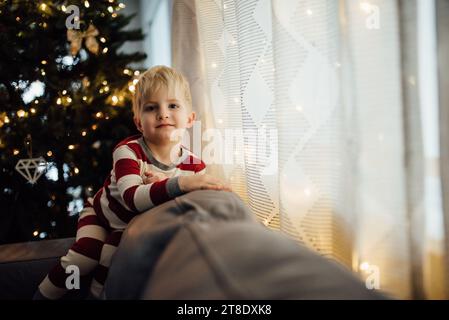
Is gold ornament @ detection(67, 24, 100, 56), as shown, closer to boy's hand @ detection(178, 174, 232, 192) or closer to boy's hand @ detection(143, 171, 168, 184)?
boy's hand @ detection(143, 171, 168, 184)

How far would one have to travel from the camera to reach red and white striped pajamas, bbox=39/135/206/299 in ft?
2.98

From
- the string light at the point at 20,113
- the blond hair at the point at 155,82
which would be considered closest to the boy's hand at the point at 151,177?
the blond hair at the point at 155,82

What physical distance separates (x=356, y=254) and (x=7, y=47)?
1.82 m

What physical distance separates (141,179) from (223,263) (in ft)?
2.23

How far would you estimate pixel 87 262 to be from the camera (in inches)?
41.3

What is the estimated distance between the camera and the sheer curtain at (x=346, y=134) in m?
0.72

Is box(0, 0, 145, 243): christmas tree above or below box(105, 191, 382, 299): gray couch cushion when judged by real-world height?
above

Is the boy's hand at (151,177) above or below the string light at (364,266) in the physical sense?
above

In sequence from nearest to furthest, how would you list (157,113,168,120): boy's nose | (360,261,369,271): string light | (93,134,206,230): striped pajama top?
1. (360,261,369,271): string light
2. (93,134,206,230): striped pajama top
3. (157,113,168,120): boy's nose

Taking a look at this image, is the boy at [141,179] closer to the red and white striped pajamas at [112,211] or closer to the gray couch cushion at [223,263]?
the red and white striped pajamas at [112,211]

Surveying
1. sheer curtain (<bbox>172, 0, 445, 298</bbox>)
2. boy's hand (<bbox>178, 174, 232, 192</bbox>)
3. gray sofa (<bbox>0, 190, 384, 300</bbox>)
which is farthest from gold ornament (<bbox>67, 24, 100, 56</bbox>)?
gray sofa (<bbox>0, 190, 384, 300</bbox>)

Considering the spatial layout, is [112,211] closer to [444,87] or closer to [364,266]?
[364,266]

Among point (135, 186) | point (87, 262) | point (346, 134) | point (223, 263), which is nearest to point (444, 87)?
point (346, 134)

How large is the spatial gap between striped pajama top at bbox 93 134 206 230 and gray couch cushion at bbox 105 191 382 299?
0.80ft
